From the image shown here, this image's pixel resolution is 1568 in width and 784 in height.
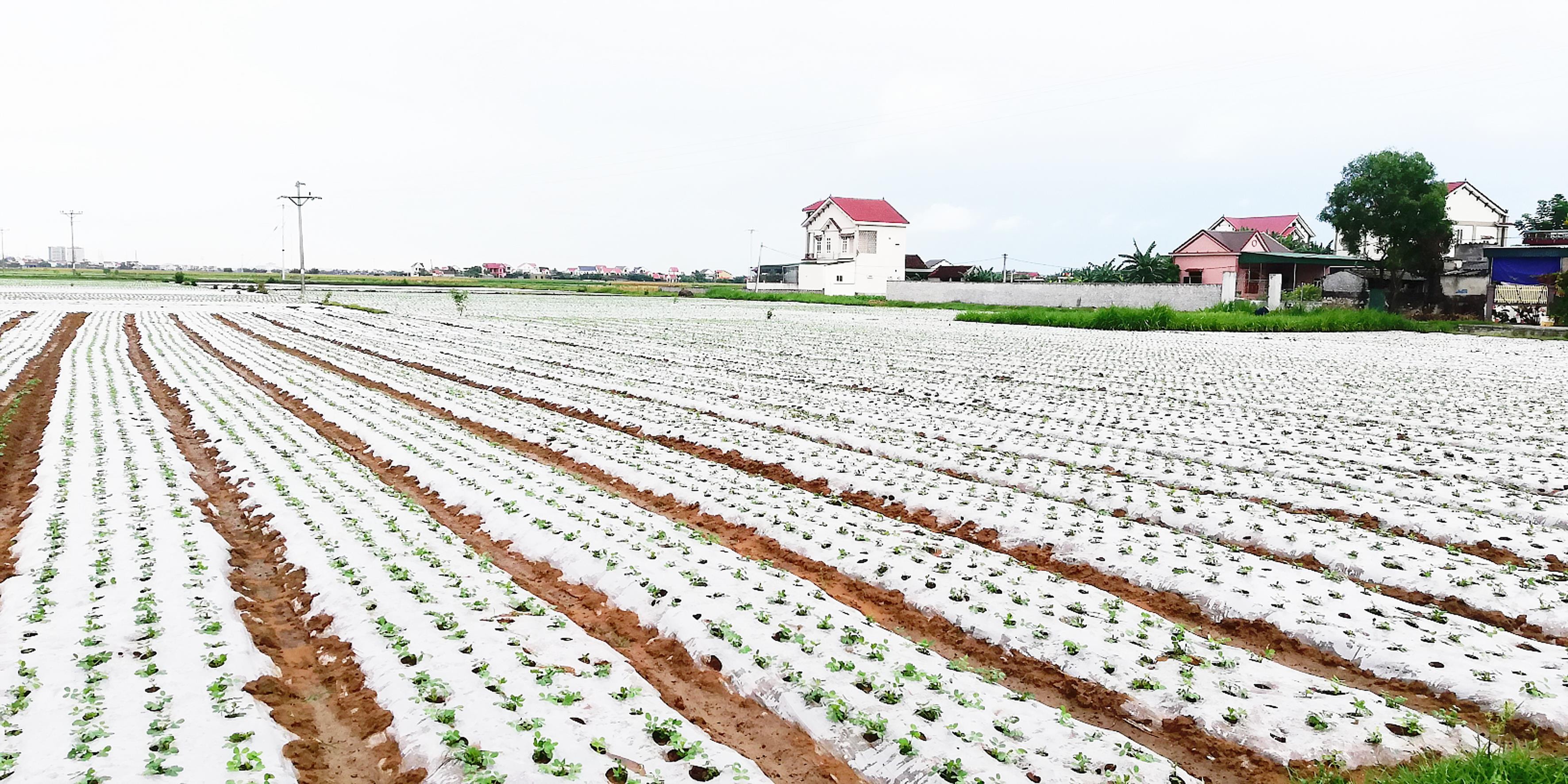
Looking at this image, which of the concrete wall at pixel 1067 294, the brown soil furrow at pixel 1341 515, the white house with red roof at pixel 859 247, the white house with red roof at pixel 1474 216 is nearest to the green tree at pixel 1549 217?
the white house with red roof at pixel 1474 216

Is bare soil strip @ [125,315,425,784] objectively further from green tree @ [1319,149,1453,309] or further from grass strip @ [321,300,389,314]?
green tree @ [1319,149,1453,309]

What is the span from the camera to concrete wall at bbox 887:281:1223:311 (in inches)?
1678

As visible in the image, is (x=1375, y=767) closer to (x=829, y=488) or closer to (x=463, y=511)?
(x=829, y=488)

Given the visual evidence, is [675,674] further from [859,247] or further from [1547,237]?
[859,247]

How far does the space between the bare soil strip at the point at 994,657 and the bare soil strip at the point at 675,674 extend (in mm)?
1203

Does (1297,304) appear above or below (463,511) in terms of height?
above

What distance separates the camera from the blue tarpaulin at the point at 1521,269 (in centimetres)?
3466

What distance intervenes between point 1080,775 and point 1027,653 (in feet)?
4.23

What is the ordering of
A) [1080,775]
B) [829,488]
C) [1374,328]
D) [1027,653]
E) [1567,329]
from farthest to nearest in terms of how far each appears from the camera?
[1374,328], [1567,329], [829,488], [1027,653], [1080,775]

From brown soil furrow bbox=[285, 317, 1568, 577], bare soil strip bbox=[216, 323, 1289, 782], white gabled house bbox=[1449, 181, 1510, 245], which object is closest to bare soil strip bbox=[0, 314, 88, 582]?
bare soil strip bbox=[216, 323, 1289, 782]

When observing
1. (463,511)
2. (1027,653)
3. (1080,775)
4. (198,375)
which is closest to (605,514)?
(463,511)

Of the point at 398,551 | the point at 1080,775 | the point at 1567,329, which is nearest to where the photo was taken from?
the point at 1080,775

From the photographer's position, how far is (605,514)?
781cm

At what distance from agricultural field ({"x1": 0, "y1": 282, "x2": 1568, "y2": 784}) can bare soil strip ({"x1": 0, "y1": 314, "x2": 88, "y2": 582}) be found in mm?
96
